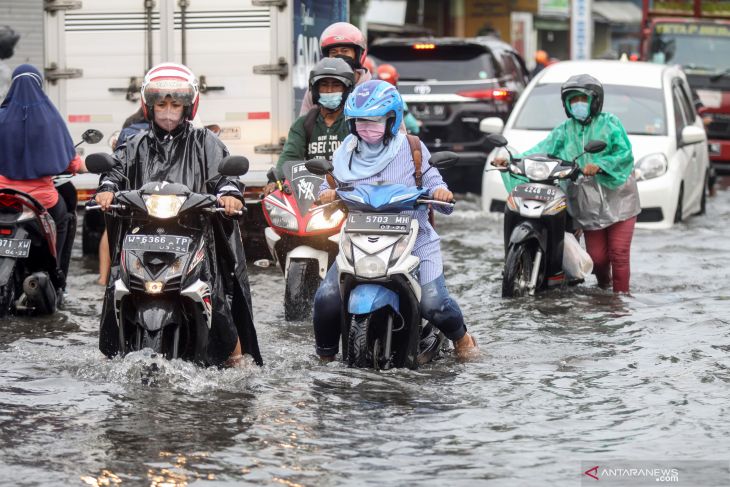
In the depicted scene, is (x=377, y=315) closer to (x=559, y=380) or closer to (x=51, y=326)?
(x=559, y=380)

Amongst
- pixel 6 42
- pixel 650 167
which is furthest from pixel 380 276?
pixel 650 167

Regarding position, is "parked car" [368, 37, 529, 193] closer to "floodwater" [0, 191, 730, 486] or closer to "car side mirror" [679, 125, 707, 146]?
"car side mirror" [679, 125, 707, 146]

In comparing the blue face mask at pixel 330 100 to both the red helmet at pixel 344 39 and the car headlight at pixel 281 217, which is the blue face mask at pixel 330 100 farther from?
the red helmet at pixel 344 39

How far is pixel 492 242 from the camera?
15.0 metres

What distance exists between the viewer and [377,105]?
26.1 ft

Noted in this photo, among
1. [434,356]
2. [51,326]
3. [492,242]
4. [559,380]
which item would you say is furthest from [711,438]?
[492,242]

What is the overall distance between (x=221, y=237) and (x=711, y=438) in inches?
101

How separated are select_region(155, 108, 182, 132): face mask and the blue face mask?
2.25 meters

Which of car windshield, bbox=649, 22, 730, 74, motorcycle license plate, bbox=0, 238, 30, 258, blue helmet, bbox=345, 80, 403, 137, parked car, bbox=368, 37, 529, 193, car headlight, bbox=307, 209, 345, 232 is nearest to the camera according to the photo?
blue helmet, bbox=345, 80, 403, 137

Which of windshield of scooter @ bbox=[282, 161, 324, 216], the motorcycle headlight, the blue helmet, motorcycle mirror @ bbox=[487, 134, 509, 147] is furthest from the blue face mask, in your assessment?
the motorcycle headlight

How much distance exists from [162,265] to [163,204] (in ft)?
0.93

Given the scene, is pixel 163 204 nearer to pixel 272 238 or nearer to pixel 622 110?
pixel 272 238

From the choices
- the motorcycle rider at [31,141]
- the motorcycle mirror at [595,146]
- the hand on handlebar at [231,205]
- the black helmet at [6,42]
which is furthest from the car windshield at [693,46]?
the hand on handlebar at [231,205]

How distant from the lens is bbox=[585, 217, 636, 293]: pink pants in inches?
443
